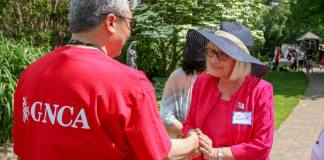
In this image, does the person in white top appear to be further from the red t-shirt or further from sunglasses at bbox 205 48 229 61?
the red t-shirt

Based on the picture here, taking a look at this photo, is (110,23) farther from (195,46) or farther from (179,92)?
(179,92)

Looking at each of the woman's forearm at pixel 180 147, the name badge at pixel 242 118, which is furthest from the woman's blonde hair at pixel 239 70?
the woman's forearm at pixel 180 147

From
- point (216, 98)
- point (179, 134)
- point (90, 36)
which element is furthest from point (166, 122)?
point (90, 36)

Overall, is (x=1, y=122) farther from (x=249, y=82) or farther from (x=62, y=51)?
(x=62, y=51)

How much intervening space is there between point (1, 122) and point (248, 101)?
5382 mm

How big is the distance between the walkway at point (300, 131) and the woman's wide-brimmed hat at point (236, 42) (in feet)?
18.4

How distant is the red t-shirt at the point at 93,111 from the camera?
1.95m

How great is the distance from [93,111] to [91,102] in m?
0.04

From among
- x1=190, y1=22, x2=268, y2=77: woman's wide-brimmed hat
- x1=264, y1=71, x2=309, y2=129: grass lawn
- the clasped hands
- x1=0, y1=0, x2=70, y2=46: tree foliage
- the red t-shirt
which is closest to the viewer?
the red t-shirt

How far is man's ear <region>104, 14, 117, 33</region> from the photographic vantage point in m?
2.12

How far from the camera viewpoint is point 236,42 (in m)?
3.15

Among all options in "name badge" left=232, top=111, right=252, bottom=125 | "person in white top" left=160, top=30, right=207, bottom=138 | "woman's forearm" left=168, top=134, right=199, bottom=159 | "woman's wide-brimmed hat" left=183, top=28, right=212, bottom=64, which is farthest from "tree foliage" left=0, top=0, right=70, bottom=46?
"woman's forearm" left=168, top=134, right=199, bottom=159

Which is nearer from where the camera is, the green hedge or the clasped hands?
the clasped hands

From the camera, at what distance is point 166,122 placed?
13.1ft
